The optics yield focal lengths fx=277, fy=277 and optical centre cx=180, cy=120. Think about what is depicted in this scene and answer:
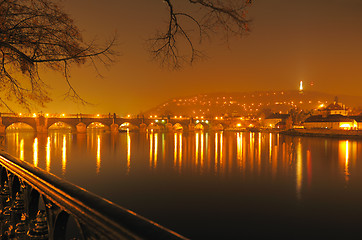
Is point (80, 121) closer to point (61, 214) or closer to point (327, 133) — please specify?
point (327, 133)

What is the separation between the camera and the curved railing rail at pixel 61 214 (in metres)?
1.74

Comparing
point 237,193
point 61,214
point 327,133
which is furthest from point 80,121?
point 61,214

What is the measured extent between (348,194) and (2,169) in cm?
2166

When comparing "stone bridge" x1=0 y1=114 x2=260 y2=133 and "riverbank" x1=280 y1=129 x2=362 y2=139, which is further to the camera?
"stone bridge" x1=0 y1=114 x2=260 y2=133

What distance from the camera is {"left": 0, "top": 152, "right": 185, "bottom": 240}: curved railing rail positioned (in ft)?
5.72

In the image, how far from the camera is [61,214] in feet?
8.22

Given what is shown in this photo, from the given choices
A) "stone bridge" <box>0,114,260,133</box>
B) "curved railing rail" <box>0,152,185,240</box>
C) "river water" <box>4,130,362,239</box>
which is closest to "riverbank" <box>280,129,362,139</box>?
"river water" <box>4,130,362,239</box>

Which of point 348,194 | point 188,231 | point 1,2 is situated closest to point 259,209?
point 188,231

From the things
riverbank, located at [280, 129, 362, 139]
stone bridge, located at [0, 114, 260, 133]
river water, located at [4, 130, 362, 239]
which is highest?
stone bridge, located at [0, 114, 260, 133]

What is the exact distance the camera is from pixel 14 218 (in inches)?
147

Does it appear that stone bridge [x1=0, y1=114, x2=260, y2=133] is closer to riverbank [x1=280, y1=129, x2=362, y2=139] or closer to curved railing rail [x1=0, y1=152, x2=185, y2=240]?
riverbank [x1=280, y1=129, x2=362, y2=139]

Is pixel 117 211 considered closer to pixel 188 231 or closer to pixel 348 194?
pixel 188 231

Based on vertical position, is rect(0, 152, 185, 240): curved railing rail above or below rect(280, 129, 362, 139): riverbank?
above

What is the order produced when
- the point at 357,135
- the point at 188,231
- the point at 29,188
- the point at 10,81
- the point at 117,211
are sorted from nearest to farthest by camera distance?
the point at 117,211 → the point at 29,188 → the point at 10,81 → the point at 188,231 → the point at 357,135
